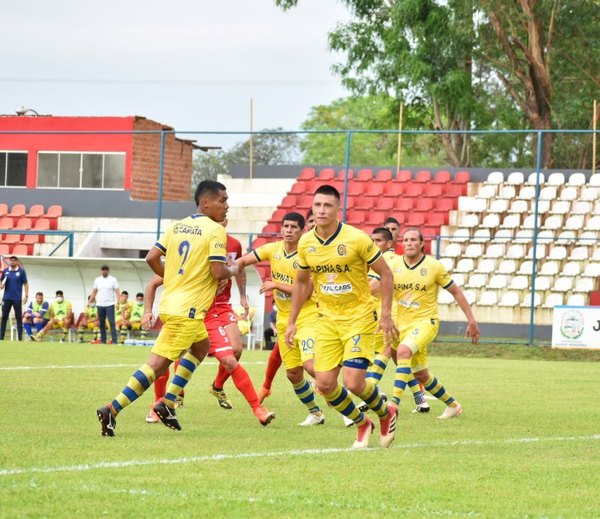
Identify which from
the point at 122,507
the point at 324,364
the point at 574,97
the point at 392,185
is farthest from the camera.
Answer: the point at 574,97

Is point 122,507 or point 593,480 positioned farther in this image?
point 593,480

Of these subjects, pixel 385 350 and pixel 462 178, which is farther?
pixel 462 178

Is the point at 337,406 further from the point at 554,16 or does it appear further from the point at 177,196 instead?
the point at 177,196

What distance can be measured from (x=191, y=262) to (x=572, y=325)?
1940 centimetres

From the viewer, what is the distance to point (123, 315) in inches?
1181

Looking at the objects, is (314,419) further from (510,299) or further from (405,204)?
(405,204)

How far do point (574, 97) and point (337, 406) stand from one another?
35441 mm

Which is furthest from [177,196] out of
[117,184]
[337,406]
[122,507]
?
[122,507]

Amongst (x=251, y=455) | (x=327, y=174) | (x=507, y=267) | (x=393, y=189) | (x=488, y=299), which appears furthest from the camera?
(x=327, y=174)

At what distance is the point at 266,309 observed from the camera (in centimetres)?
3069

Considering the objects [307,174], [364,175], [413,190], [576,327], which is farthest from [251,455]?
[307,174]

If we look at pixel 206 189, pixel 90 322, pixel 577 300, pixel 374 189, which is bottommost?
pixel 90 322

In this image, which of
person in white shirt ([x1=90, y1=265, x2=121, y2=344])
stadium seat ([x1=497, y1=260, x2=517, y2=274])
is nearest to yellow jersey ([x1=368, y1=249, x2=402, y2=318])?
person in white shirt ([x1=90, y1=265, x2=121, y2=344])

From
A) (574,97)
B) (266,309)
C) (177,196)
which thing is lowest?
(266,309)
